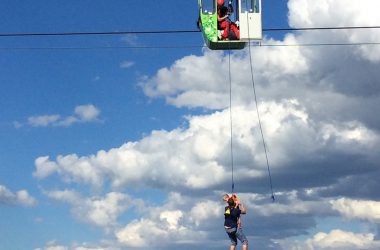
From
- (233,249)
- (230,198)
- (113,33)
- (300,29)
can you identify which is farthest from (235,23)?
(233,249)

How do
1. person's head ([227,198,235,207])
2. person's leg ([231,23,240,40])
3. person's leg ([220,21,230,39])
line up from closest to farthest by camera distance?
person's head ([227,198,235,207])
person's leg ([231,23,240,40])
person's leg ([220,21,230,39])

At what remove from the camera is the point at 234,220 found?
35625 mm

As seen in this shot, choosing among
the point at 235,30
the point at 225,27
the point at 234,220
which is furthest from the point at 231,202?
the point at 225,27

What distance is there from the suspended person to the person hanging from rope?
33.1 feet

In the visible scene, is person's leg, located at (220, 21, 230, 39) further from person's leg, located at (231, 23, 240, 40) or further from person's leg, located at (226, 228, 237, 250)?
person's leg, located at (226, 228, 237, 250)

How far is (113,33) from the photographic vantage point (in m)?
36.2

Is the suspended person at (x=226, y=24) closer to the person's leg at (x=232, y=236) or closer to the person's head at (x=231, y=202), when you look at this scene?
the person's head at (x=231, y=202)

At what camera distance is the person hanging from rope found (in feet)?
116

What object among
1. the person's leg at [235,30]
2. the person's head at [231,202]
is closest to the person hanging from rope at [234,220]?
the person's head at [231,202]

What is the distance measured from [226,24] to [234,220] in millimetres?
12181

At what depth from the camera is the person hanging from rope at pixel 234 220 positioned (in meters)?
35.3

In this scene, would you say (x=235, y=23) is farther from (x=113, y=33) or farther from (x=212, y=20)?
(x=113, y=33)

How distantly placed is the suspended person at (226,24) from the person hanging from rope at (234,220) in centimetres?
1009

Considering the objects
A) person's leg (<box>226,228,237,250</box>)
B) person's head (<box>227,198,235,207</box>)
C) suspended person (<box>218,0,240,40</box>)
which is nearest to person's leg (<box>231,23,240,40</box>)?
suspended person (<box>218,0,240,40</box>)
